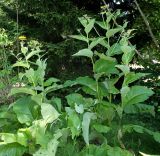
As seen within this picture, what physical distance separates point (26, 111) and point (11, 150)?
61 centimetres

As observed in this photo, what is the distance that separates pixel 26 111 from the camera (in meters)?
3.93

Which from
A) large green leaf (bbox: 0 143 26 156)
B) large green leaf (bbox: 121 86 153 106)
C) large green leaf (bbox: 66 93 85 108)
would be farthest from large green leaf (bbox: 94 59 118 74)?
large green leaf (bbox: 0 143 26 156)

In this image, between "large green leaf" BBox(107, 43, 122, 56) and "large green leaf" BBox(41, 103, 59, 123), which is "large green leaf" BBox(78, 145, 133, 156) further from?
"large green leaf" BBox(107, 43, 122, 56)

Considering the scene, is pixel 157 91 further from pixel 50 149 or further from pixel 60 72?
pixel 50 149

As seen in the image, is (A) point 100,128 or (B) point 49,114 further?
(A) point 100,128

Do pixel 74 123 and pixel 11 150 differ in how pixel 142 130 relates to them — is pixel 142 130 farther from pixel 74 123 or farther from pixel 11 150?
pixel 11 150

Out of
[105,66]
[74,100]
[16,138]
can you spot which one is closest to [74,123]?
[16,138]

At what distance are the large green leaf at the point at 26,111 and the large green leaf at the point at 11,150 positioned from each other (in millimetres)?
407

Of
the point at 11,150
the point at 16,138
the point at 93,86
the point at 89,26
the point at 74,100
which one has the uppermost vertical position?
the point at 89,26

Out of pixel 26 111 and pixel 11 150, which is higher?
pixel 26 111

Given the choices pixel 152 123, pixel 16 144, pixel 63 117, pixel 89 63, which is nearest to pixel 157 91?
pixel 152 123

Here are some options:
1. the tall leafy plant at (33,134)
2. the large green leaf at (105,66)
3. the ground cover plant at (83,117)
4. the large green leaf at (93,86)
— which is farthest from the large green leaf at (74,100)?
the large green leaf at (105,66)

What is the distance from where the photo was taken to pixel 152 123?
5207 mm

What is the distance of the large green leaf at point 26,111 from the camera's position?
3850mm
